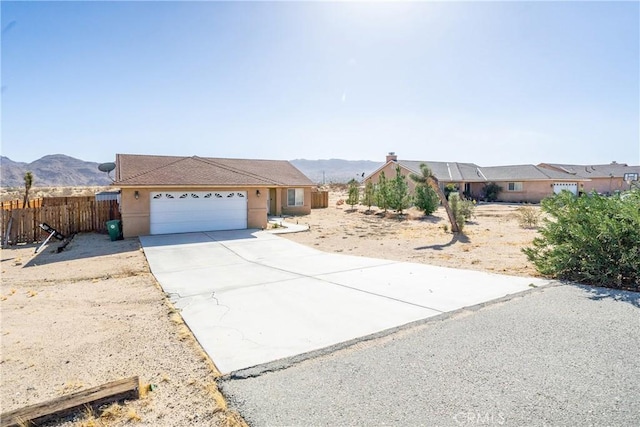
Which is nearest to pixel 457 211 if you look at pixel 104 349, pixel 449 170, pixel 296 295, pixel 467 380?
pixel 296 295

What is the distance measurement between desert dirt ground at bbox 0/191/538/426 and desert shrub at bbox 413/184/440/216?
11947mm

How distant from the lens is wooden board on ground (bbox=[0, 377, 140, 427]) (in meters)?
3.44

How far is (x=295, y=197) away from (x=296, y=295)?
64.9ft

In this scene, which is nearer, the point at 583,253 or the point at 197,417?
the point at 197,417

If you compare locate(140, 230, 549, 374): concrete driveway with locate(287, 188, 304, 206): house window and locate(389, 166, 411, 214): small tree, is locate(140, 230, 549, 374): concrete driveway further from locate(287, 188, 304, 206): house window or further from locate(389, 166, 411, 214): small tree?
locate(389, 166, 411, 214): small tree

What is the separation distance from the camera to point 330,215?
88.5 ft

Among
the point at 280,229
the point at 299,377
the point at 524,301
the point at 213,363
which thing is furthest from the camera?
the point at 280,229

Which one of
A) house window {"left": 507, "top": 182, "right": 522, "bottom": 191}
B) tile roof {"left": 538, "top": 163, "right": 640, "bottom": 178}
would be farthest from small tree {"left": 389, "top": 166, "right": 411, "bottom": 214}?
tile roof {"left": 538, "top": 163, "right": 640, "bottom": 178}

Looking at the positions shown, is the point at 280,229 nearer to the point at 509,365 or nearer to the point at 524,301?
the point at 524,301

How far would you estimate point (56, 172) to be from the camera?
12656 centimetres

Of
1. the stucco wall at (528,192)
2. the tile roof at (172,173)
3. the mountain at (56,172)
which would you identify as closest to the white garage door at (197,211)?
the tile roof at (172,173)

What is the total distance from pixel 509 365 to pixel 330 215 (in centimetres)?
2267


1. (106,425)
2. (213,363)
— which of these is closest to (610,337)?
(213,363)

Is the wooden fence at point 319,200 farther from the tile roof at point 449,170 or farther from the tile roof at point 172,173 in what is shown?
the tile roof at point 449,170
